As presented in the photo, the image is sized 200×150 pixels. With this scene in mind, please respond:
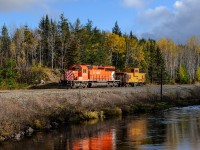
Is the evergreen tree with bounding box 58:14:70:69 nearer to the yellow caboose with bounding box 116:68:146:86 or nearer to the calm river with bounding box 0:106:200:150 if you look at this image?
the yellow caboose with bounding box 116:68:146:86

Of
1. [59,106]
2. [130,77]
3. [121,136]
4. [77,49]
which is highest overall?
[77,49]

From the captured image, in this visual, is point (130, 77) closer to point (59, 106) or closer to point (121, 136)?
point (59, 106)

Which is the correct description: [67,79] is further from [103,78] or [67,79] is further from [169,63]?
[169,63]

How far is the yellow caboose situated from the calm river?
108ft

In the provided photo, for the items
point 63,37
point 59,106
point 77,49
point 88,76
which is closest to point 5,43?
point 63,37

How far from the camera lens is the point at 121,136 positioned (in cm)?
2853

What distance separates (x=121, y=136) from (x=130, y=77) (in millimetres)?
44716

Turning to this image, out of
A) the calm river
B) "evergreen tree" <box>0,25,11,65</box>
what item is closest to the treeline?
"evergreen tree" <box>0,25,11,65</box>

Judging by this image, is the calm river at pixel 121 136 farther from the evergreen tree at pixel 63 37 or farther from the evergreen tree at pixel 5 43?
the evergreen tree at pixel 5 43

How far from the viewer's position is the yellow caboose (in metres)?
70.8

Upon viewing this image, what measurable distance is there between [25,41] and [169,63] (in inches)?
1929

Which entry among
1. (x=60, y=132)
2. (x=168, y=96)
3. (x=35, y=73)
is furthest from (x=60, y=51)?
(x=60, y=132)

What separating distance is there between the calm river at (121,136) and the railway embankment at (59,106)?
1.37m

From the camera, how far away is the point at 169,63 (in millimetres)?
130750
